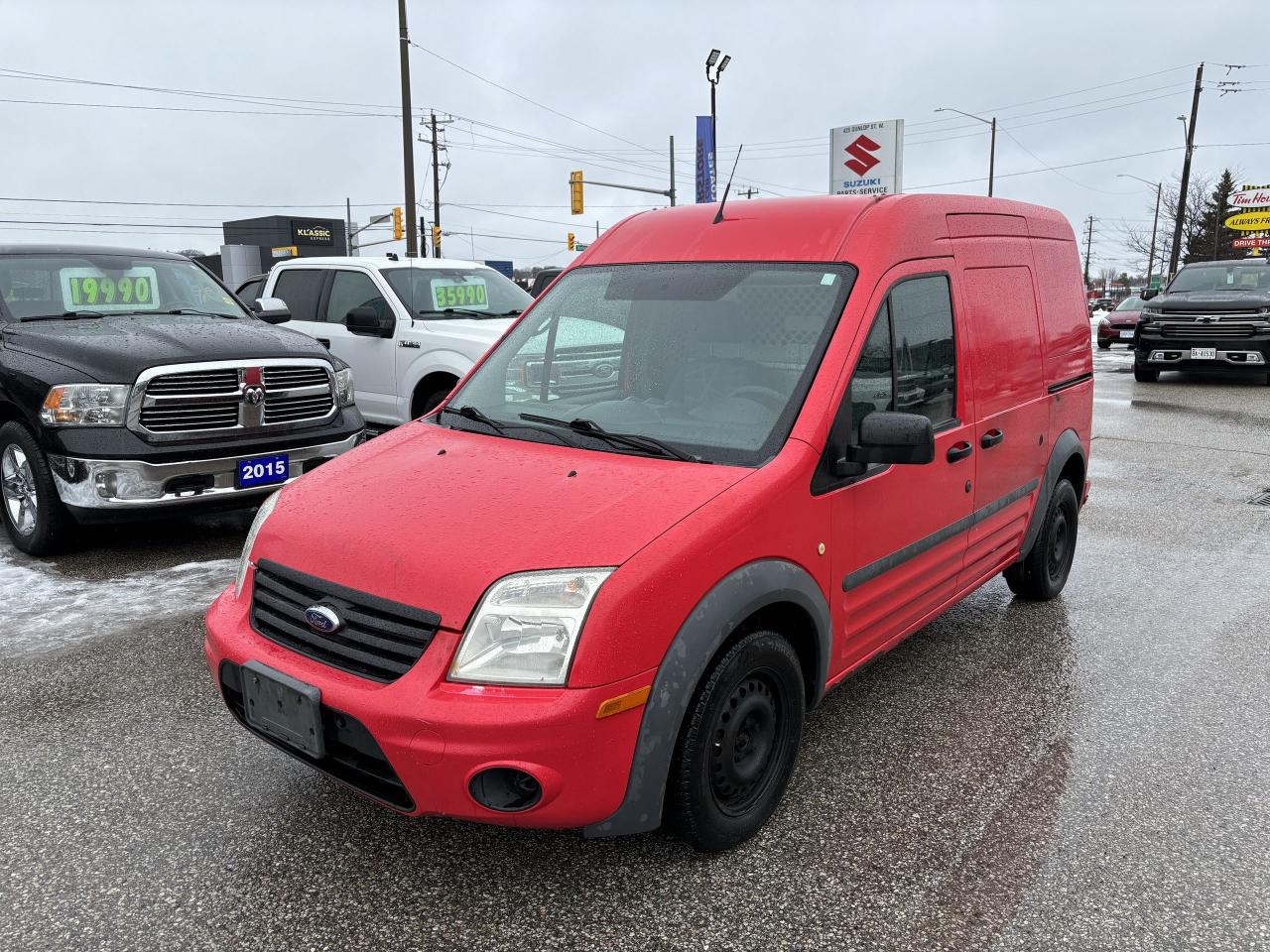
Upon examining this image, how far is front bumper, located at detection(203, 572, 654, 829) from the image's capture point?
7.43 ft

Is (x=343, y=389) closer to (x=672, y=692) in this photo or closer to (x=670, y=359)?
(x=670, y=359)

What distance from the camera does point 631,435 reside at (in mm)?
3043

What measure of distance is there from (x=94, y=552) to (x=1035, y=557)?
5.46 m

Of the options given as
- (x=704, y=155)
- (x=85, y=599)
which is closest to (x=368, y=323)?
(x=85, y=599)

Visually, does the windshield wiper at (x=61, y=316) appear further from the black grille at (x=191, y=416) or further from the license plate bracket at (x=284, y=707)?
the license plate bracket at (x=284, y=707)

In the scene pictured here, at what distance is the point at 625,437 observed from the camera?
9.93 ft

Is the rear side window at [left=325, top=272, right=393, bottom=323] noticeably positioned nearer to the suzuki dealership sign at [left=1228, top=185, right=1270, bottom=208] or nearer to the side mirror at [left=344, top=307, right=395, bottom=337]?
the side mirror at [left=344, top=307, right=395, bottom=337]

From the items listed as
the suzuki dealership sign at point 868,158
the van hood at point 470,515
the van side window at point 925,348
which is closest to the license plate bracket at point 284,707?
the van hood at point 470,515

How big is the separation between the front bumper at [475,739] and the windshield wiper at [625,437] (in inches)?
29.3

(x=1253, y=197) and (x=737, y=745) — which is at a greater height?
(x=1253, y=197)

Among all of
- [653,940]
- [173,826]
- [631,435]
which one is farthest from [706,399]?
[173,826]

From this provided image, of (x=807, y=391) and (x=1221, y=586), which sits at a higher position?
(x=807, y=391)

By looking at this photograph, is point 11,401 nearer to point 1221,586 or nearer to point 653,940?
point 653,940

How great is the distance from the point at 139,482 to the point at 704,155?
22.5m
